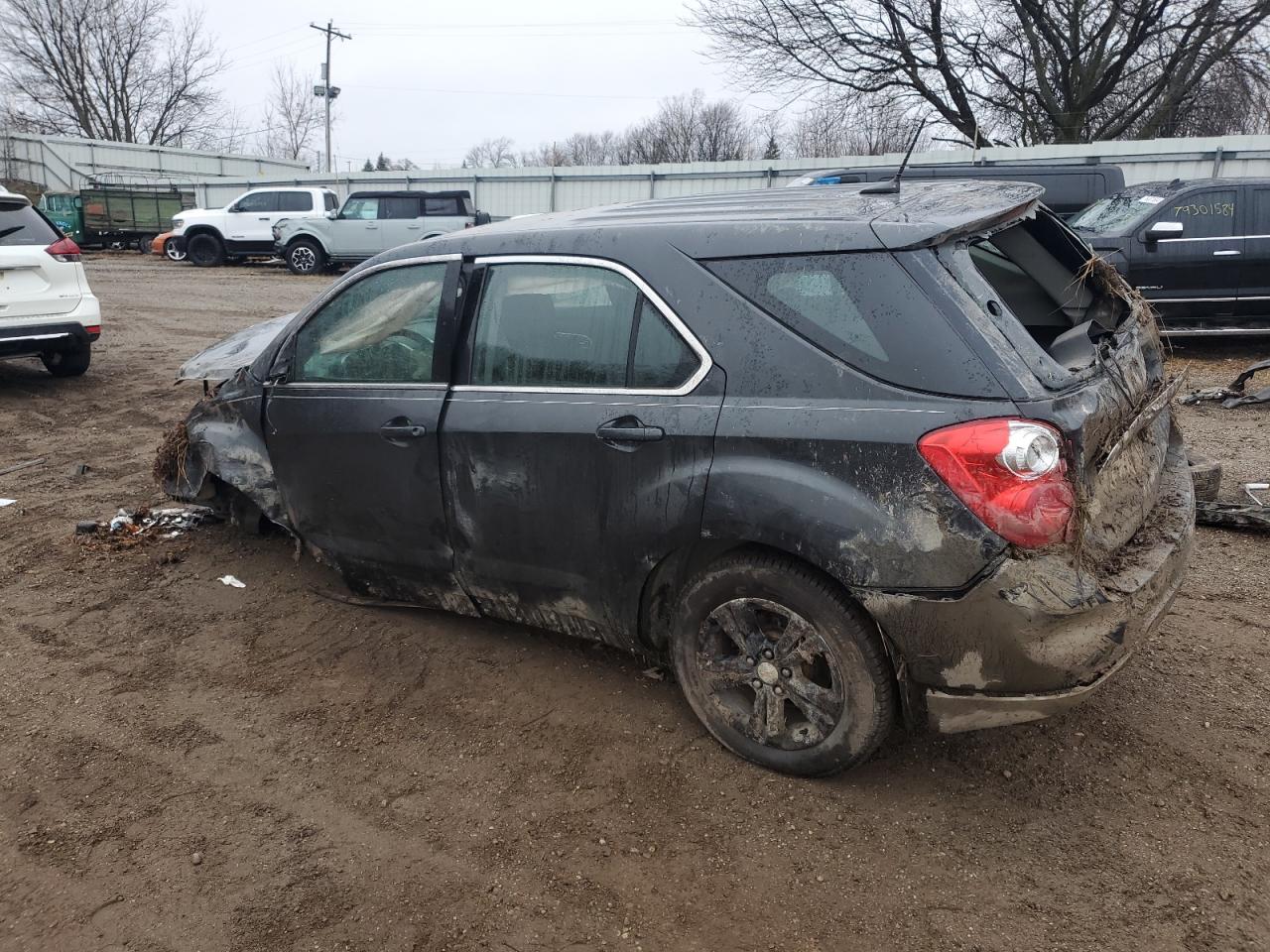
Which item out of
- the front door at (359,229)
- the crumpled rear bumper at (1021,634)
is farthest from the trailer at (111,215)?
the crumpled rear bumper at (1021,634)

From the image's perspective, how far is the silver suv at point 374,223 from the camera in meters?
20.1

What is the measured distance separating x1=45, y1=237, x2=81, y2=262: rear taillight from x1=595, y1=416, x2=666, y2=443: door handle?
713cm

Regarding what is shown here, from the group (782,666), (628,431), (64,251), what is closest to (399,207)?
(64,251)

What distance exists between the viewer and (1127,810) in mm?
2652

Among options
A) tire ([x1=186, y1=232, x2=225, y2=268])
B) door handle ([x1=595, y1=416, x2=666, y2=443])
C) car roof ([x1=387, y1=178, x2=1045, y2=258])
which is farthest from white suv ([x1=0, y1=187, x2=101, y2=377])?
tire ([x1=186, y1=232, x2=225, y2=268])

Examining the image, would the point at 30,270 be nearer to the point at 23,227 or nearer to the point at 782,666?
the point at 23,227

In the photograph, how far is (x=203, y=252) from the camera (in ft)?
75.2

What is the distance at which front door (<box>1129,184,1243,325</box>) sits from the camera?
9648mm

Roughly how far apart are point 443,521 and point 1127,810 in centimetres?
238

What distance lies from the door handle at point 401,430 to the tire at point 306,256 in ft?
61.6

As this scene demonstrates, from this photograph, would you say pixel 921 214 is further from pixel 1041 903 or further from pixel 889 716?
pixel 1041 903

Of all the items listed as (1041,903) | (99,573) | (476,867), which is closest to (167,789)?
(476,867)

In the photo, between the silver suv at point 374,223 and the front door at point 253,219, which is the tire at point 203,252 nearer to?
the front door at point 253,219

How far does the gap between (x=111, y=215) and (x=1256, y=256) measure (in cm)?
2869
